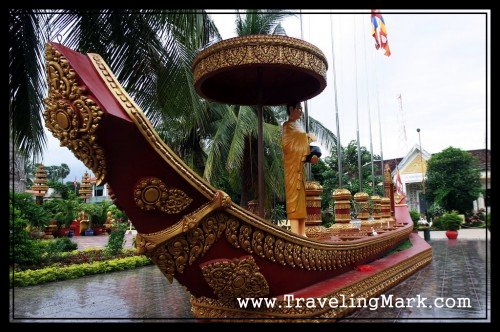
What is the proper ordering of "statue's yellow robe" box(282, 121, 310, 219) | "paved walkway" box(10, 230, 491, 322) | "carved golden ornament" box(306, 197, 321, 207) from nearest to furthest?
1. "paved walkway" box(10, 230, 491, 322)
2. "statue's yellow robe" box(282, 121, 310, 219)
3. "carved golden ornament" box(306, 197, 321, 207)

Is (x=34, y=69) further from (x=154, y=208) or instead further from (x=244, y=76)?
(x=154, y=208)

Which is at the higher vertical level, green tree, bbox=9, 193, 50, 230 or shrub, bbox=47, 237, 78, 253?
green tree, bbox=9, 193, 50, 230

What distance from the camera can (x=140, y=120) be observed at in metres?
2.52

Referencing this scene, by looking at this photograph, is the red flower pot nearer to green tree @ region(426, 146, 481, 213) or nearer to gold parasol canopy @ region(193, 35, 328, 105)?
green tree @ region(426, 146, 481, 213)

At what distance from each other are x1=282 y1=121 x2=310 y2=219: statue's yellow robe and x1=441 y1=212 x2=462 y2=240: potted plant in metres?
10.3

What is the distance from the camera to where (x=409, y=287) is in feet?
16.7

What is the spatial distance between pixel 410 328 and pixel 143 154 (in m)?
2.59

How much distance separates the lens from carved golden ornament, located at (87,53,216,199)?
2521mm

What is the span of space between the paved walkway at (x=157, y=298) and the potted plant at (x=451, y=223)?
215 inches

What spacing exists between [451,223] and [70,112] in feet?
44.8

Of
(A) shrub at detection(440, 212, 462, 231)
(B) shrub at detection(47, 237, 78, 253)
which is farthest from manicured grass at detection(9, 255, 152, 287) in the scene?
(A) shrub at detection(440, 212, 462, 231)

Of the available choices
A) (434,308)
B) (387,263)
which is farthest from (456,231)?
(434,308)

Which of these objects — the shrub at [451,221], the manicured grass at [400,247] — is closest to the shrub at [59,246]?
the manicured grass at [400,247]

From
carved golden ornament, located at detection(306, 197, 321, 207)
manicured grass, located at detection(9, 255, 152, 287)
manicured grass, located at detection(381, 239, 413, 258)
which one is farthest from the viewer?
manicured grass, located at detection(381, 239, 413, 258)
